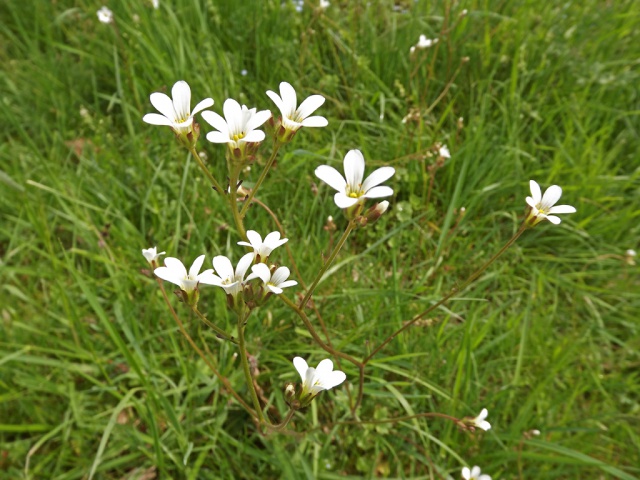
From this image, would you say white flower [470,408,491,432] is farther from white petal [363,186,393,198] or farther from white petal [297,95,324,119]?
white petal [297,95,324,119]

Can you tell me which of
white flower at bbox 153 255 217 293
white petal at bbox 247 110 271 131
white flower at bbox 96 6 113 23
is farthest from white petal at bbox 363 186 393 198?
white flower at bbox 96 6 113 23

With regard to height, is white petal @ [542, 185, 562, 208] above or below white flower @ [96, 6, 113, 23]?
below

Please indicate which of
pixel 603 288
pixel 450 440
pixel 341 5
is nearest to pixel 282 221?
pixel 450 440

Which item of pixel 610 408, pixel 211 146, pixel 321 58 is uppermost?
pixel 321 58

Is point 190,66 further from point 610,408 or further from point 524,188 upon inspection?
point 610,408

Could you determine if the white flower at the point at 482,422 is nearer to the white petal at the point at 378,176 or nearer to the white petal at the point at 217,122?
the white petal at the point at 378,176

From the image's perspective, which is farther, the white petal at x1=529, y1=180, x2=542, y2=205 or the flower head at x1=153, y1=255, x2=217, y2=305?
the white petal at x1=529, y1=180, x2=542, y2=205

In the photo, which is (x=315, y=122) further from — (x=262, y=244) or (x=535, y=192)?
(x=535, y=192)
